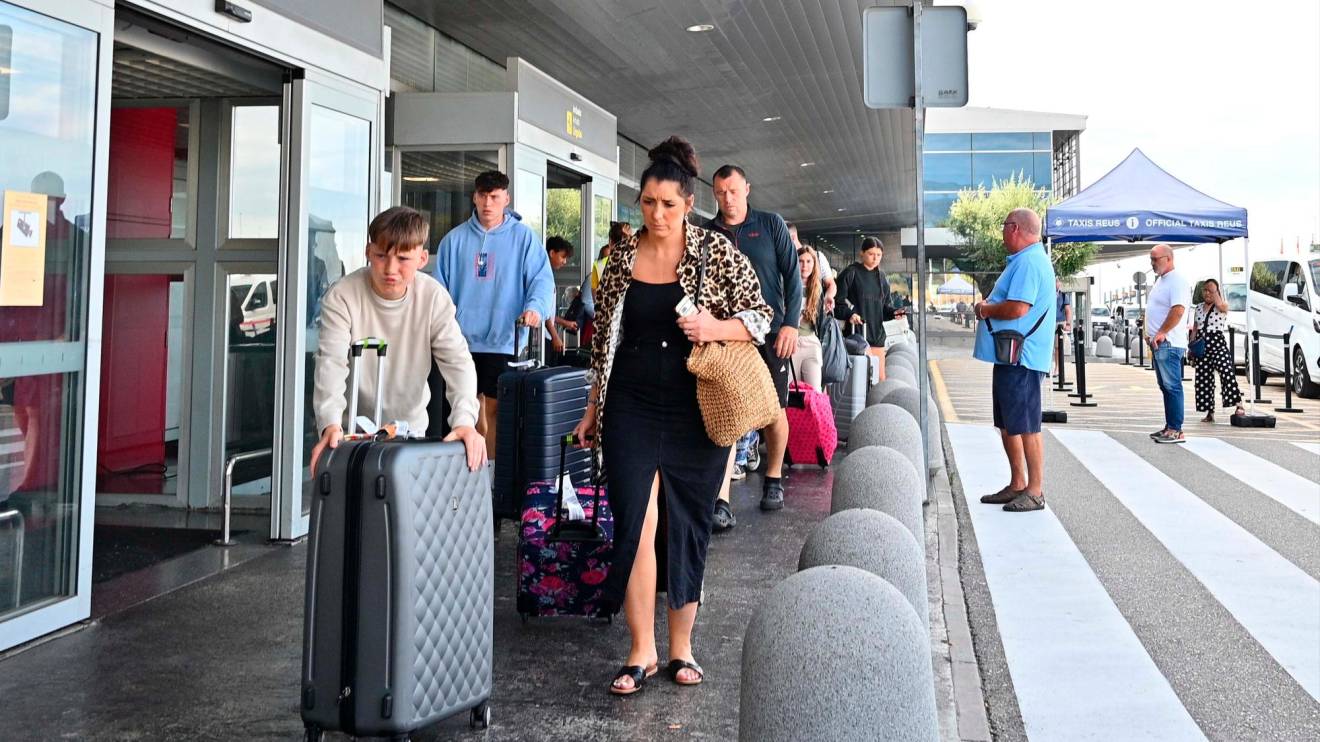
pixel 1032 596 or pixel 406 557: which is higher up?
pixel 406 557

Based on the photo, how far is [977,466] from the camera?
10.3 meters

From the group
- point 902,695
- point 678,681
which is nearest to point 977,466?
point 678,681

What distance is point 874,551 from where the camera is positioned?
3664 millimetres

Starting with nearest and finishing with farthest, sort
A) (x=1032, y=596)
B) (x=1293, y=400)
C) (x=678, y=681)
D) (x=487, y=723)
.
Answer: (x=487, y=723) < (x=678, y=681) < (x=1032, y=596) < (x=1293, y=400)

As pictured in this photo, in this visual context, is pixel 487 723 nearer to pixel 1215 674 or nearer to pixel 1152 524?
pixel 1215 674

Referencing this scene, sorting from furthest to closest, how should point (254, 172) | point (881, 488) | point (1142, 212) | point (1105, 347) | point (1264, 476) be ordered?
point (1105, 347)
point (1142, 212)
point (1264, 476)
point (254, 172)
point (881, 488)

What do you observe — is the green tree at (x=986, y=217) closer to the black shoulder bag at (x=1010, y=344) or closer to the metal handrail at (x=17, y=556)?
the black shoulder bag at (x=1010, y=344)

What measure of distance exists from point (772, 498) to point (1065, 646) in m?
2.57

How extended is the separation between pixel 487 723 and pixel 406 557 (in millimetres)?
771

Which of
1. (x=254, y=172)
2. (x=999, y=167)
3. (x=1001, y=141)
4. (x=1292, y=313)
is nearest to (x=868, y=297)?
(x=254, y=172)

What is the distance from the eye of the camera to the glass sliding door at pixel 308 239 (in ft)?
20.8

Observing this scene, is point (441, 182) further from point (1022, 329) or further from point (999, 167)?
point (999, 167)

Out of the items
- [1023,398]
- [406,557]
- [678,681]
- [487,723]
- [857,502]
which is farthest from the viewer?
[1023,398]

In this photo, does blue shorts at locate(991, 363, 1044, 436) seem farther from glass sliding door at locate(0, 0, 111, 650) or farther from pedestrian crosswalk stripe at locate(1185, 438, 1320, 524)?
glass sliding door at locate(0, 0, 111, 650)
